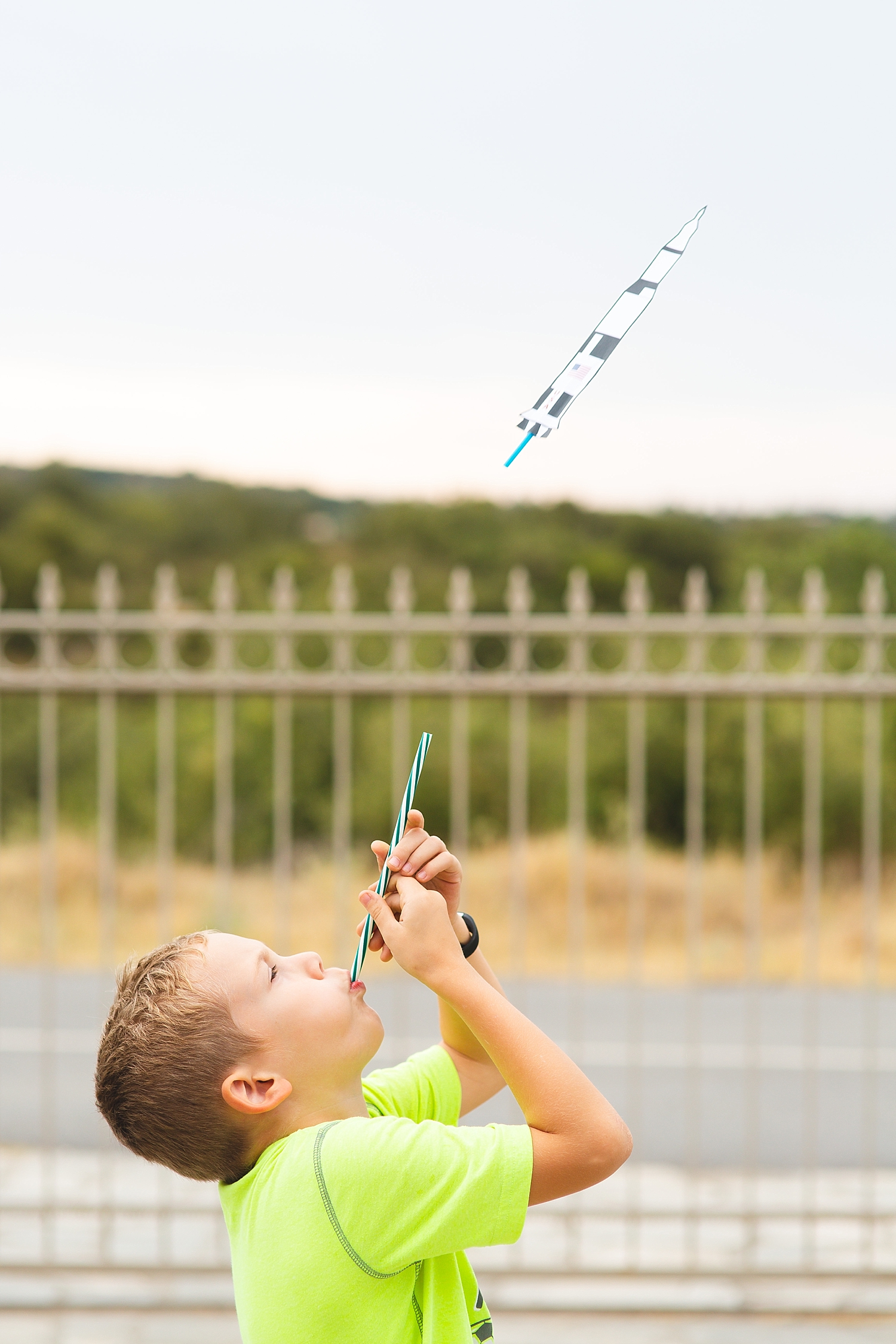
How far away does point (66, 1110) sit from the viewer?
21.3 feet

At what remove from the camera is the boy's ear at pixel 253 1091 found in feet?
3.86

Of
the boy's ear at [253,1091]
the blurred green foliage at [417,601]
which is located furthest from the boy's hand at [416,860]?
the blurred green foliage at [417,601]

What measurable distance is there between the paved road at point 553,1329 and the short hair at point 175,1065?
260cm

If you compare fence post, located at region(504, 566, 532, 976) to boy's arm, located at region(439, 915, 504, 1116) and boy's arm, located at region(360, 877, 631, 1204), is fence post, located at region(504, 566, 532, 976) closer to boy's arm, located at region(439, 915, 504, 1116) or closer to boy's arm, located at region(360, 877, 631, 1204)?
boy's arm, located at region(439, 915, 504, 1116)

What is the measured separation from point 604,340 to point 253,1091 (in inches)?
28.8

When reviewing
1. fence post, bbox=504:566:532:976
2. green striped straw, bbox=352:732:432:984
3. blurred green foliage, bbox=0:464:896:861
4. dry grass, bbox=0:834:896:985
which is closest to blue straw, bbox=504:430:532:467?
green striped straw, bbox=352:732:432:984

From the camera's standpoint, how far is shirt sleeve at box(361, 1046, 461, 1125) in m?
1.42

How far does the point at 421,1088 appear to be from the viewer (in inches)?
57.1

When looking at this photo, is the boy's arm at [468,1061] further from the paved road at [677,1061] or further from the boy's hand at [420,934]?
the paved road at [677,1061]

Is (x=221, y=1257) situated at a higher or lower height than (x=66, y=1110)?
higher

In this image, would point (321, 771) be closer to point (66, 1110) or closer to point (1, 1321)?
point (66, 1110)

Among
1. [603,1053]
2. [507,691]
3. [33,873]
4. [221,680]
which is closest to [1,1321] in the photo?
[221,680]

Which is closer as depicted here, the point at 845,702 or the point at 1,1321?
the point at 1,1321

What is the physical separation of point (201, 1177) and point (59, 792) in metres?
21.6
